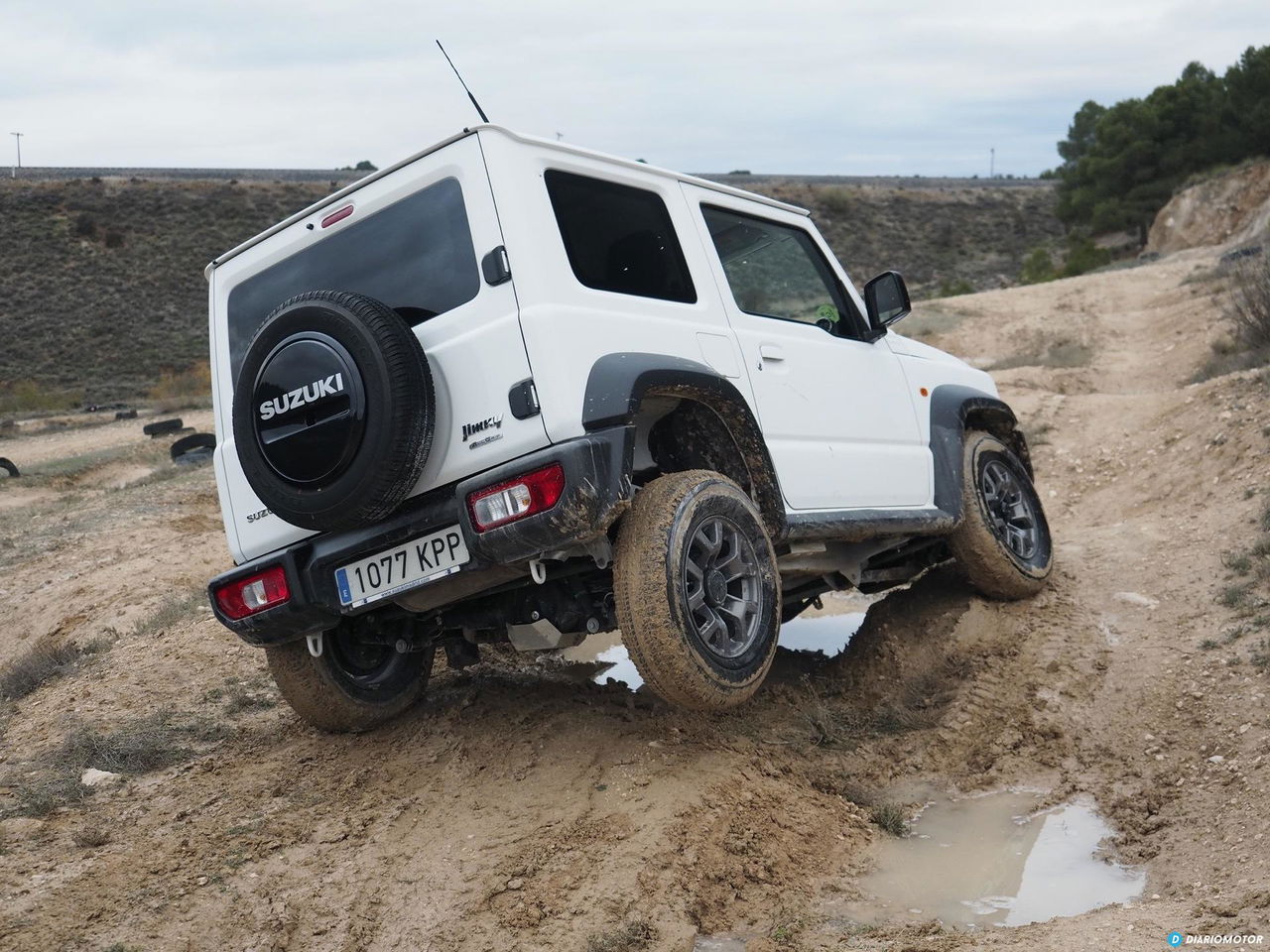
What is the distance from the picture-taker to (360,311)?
3.51m

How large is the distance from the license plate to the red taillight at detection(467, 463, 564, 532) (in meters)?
0.14

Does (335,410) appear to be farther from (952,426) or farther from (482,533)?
(952,426)

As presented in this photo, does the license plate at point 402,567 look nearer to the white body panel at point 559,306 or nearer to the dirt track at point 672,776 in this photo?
the white body panel at point 559,306

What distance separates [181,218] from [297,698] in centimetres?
4790

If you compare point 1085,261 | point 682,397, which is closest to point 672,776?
point 682,397

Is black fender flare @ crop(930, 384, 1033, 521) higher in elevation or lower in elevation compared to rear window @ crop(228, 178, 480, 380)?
lower

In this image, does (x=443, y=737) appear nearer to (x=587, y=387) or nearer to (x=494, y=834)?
(x=494, y=834)

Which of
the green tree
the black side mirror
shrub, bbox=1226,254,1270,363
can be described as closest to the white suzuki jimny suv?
the black side mirror

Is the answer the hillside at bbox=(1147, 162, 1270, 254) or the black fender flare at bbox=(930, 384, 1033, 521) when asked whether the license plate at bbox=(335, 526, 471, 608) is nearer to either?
the black fender flare at bbox=(930, 384, 1033, 521)

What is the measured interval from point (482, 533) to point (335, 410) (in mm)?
594

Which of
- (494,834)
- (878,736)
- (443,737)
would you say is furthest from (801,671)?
(494,834)

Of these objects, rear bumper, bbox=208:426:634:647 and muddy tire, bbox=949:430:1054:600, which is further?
muddy tire, bbox=949:430:1054:600

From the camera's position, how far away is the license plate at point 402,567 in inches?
141

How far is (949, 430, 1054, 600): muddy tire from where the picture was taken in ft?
18.2
